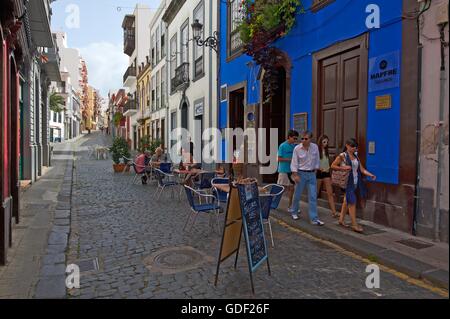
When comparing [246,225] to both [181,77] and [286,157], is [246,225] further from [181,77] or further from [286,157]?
[181,77]

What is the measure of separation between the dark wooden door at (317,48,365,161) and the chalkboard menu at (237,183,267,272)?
3.86 meters

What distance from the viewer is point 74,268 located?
15.8 ft

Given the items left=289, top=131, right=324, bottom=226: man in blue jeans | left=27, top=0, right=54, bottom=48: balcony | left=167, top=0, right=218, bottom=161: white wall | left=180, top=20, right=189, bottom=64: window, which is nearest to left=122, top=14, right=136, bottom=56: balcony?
left=180, top=20, right=189, bottom=64: window

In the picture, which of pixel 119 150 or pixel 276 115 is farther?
pixel 119 150

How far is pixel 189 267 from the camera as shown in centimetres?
477

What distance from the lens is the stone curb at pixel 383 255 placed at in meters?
4.39

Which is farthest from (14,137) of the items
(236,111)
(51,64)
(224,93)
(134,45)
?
(134,45)

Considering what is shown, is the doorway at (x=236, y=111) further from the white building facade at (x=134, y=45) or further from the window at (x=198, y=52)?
the white building facade at (x=134, y=45)

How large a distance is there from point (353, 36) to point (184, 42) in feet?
44.3

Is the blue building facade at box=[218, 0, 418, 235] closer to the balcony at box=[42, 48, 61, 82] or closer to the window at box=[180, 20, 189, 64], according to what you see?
the window at box=[180, 20, 189, 64]

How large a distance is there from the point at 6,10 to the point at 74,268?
3515 mm
